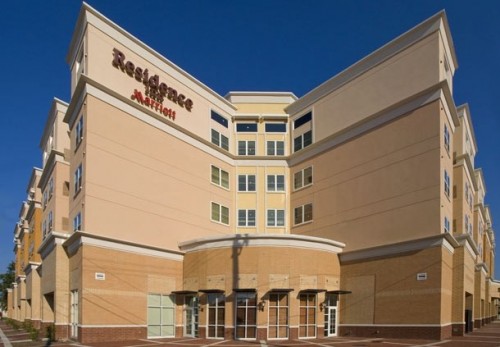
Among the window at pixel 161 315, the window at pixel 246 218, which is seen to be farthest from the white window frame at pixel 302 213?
the window at pixel 161 315

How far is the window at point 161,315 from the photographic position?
30531 millimetres

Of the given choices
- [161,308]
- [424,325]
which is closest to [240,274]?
[161,308]

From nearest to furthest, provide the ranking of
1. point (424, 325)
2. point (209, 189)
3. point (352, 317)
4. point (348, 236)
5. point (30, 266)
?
point (424, 325), point (352, 317), point (348, 236), point (209, 189), point (30, 266)

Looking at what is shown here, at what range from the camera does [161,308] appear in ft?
103

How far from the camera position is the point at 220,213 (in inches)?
1539

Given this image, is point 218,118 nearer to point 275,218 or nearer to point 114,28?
point 275,218

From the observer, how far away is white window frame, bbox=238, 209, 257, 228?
1620 inches

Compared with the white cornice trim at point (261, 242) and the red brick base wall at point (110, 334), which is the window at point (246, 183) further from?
the red brick base wall at point (110, 334)

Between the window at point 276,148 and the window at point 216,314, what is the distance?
54.1 feet

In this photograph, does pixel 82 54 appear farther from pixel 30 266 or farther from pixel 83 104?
pixel 30 266

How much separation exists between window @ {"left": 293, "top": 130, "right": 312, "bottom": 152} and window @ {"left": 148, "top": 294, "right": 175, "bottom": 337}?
17308 millimetres

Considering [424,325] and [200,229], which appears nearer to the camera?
[424,325]

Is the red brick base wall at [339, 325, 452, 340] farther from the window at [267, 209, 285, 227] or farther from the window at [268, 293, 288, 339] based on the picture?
the window at [267, 209, 285, 227]

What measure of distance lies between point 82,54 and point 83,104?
143 inches
